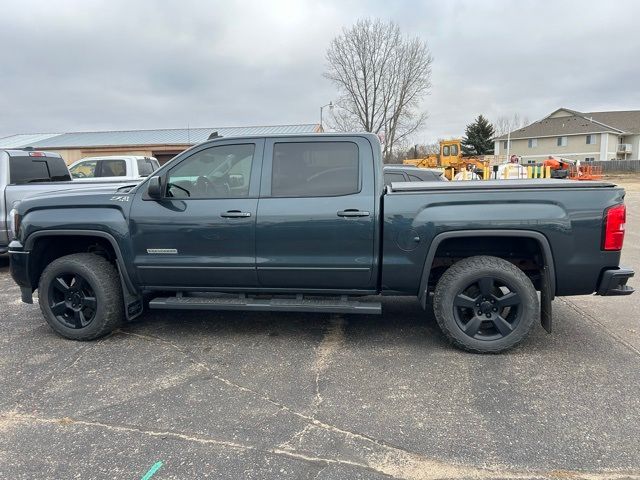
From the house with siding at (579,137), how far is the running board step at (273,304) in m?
58.4

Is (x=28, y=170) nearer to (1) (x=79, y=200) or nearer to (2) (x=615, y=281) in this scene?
(1) (x=79, y=200)

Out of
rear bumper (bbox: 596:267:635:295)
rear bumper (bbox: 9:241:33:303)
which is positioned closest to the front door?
rear bumper (bbox: 9:241:33:303)

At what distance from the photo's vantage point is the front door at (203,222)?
13.8ft

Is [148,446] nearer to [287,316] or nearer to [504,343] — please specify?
[287,316]

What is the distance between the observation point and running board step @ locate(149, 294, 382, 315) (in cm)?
413

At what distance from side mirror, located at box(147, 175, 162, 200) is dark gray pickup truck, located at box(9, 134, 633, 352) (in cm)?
1

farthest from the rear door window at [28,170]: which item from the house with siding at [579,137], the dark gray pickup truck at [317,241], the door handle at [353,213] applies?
the house with siding at [579,137]

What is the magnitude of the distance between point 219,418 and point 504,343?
8.00ft

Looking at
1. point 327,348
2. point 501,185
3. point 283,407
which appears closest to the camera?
point 283,407

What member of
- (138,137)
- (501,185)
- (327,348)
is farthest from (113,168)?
(138,137)

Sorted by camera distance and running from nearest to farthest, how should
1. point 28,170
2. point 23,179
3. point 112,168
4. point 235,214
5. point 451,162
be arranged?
1. point 235,214
2. point 23,179
3. point 28,170
4. point 112,168
5. point 451,162

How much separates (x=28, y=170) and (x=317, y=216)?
6.03m

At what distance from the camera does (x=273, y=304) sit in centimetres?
424

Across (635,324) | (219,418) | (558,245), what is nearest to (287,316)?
(219,418)
